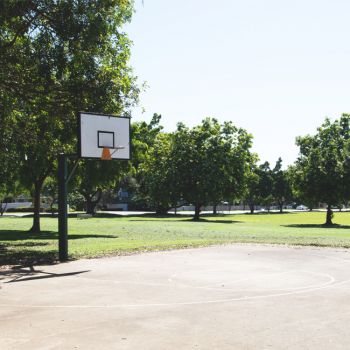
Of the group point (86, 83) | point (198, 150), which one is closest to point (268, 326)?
point (86, 83)

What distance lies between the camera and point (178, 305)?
1029cm

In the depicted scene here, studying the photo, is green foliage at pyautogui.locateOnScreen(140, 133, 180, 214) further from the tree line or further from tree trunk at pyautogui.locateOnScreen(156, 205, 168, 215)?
the tree line

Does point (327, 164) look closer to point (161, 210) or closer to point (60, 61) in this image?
point (161, 210)

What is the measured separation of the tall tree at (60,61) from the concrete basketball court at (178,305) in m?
7.00

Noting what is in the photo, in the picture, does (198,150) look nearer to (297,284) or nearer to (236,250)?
(236,250)

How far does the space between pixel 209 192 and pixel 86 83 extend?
4029 centimetres

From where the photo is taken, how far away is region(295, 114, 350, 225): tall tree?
50500 millimetres

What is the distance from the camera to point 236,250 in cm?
2088

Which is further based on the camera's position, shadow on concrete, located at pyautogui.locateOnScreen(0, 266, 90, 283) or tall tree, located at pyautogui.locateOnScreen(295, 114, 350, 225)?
tall tree, located at pyautogui.locateOnScreen(295, 114, 350, 225)

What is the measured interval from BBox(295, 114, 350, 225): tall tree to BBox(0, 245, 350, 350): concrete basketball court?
34.5 meters

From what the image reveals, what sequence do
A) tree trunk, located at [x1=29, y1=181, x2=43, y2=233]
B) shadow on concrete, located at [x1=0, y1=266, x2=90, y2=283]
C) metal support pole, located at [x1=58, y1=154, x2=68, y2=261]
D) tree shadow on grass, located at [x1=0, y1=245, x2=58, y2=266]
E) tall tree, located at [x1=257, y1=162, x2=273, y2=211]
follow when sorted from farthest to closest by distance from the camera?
tall tree, located at [x1=257, y1=162, x2=273, y2=211]
tree trunk, located at [x1=29, y1=181, x2=43, y2=233]
metal support pole, located at [x1=58, y1=154, x2=68, y2=261]
tree shadow on grass, located at [x1=0, y1=245, x2=58, y2=266]
shadow on concrete, located at [x1=0, y1=266, x2=90, y2=283]

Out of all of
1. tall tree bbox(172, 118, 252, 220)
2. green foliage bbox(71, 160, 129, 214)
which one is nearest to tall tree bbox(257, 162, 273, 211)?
tall tree bbox(172, 118, 252, 220)

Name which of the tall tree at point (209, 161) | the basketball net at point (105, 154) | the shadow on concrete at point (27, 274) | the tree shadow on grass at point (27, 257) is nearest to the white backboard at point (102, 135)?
the basketball net at point (105, 154)

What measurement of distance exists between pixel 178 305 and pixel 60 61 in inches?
474
